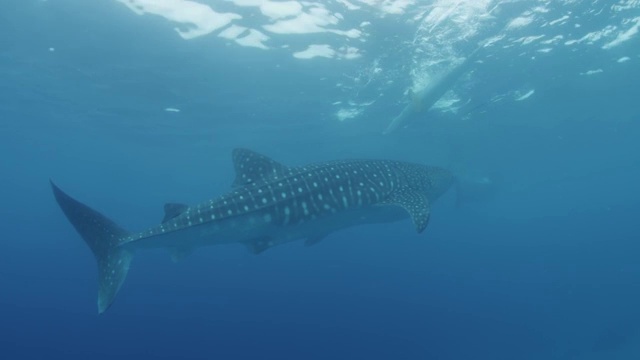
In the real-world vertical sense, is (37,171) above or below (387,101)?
below

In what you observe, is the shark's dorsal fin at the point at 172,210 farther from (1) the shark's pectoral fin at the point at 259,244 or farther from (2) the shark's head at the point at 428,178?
(2) the shark's head at the point at 428,178

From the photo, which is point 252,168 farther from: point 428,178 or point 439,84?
point 439,84

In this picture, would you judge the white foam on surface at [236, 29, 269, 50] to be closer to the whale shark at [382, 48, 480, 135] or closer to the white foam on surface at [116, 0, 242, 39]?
the white foam on surface at [116, 0, 242, 39]

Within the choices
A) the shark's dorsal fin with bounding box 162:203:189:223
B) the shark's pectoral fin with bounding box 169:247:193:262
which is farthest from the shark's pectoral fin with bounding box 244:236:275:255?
the shark's dorsal fin with bounding box 162:203:189:223

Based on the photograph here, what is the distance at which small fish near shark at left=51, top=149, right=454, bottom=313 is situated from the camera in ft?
23.8

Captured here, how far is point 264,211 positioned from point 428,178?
510 cm

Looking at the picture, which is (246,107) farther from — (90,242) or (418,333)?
(90,242)

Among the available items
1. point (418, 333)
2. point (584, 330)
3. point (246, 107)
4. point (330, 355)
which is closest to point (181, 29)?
point (246, 107)

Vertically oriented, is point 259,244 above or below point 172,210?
below

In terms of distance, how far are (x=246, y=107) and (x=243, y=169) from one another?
22359 millimetres

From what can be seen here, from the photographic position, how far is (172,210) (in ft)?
24.9

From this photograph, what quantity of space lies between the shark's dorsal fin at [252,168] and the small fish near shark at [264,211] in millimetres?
20

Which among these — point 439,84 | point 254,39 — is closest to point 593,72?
point 439,84

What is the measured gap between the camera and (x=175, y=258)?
777 cm
